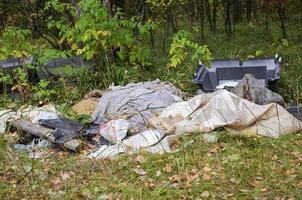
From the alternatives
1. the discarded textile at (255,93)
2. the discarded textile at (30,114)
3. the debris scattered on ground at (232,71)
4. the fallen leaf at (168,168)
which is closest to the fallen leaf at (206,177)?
the fallen leaf at (168,168)

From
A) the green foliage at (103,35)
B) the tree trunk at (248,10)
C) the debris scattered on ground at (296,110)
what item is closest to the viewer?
the debris scattered on ground at (296,110)

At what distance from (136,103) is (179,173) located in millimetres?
1717

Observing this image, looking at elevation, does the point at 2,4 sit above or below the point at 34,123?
above

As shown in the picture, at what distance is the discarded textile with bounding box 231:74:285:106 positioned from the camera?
5.50m

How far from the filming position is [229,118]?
16.0 feet

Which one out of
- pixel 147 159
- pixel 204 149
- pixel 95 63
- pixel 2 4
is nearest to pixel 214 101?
pixel 204 149

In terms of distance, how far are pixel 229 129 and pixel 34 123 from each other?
2184 millimetres

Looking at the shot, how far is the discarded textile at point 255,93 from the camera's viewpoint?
18.0ft

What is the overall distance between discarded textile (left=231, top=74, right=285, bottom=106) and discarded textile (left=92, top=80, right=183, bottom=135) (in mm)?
764

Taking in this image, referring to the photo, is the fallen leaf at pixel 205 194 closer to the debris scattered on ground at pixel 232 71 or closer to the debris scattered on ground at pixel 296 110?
the debris scattered on ground at pixel 296 110

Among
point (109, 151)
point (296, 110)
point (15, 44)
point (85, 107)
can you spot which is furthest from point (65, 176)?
point (15, 44)

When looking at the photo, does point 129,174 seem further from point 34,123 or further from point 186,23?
point 186,23

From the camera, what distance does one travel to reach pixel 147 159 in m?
4.31

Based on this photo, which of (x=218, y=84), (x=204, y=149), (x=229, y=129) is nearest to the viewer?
(x=204, y=149)
